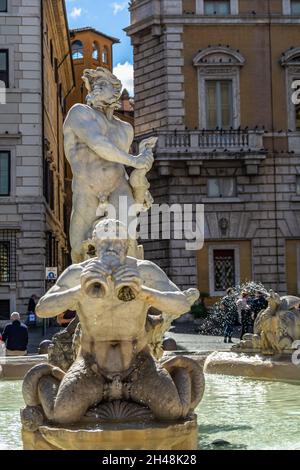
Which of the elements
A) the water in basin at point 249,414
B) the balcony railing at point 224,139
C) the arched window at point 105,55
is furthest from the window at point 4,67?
the arched window at point 105,55

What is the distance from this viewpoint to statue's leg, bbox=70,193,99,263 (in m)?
7.82

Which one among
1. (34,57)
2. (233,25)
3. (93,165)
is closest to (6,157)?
(34,57)

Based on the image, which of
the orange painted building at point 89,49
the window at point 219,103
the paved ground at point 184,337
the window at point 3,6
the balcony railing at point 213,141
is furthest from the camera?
the orange painted building at point 89,49

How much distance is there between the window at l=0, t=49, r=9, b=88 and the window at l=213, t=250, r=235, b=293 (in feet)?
30.1

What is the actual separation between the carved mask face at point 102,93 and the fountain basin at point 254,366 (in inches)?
143

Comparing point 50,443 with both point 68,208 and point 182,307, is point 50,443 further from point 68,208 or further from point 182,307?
point 68,208

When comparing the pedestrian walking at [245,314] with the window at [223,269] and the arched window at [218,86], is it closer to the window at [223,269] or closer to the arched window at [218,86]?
the window at [223,269]

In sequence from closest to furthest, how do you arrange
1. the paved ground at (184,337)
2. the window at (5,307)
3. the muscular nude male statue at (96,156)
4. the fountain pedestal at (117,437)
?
the fountain pedestal at (117,437), the muscular nude male statue at (96,156), the paved ground at (184,337), the window at (5,307)

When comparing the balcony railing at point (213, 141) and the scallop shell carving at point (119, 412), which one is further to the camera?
the balcony railing at point (213, 141)

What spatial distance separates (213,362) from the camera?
10516 mm

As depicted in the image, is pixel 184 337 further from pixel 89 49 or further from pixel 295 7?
pixel 89 49

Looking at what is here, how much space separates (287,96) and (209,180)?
13.9 ft

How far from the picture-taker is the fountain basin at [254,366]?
9.29 meters

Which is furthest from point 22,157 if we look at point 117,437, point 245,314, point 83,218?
point 117,437
